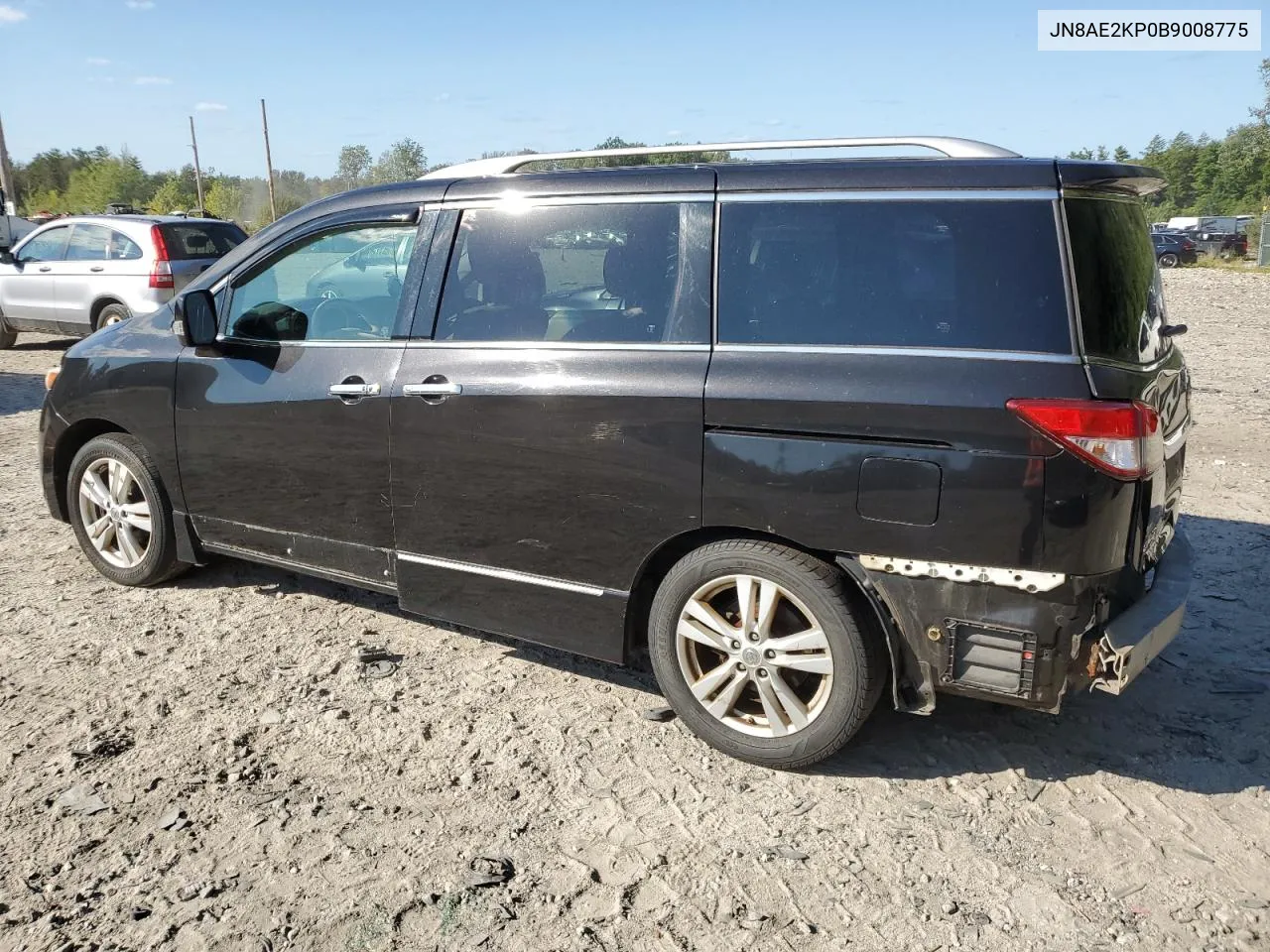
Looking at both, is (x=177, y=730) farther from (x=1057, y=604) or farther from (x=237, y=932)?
(x=1057, y=604)

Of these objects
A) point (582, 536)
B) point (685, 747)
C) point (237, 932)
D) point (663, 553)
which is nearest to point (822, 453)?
point (663, 553)

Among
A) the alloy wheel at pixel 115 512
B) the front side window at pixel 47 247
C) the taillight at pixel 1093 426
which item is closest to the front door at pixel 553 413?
the taillight at pixel 1093 426

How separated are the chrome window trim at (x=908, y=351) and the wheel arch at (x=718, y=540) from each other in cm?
61

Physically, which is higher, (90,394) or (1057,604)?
(90,394)

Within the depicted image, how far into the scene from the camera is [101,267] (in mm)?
12297

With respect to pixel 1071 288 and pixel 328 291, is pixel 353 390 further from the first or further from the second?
pixel 1071 288

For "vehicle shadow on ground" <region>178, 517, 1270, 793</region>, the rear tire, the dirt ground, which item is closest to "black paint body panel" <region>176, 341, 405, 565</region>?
the dirt ground

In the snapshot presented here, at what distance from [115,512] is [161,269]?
758cm

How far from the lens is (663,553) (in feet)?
12.3

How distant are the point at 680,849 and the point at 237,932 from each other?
127 cm

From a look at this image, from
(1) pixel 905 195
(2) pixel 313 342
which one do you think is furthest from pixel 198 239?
(1) pixel 905 195

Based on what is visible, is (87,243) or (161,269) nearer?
(161,269)

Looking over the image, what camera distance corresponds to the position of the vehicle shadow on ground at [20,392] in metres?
10.3

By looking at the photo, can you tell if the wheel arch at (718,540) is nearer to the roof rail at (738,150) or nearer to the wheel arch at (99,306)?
the roof rail at (738,150)
